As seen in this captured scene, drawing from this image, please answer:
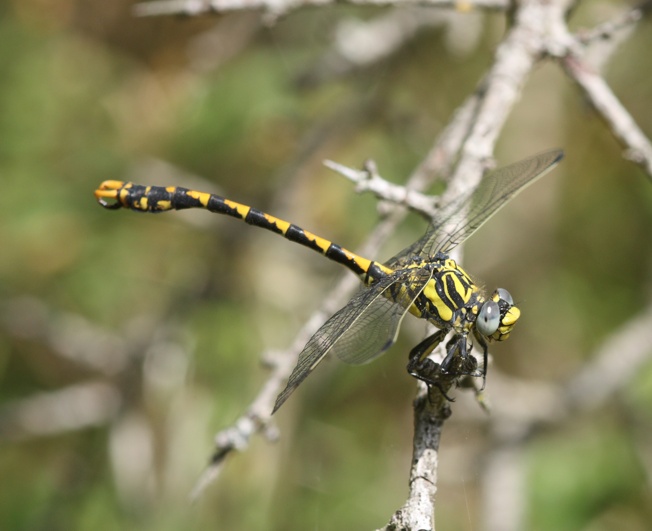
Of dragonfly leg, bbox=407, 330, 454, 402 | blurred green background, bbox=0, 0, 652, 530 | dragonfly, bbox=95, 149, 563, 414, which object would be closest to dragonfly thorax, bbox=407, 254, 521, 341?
dragonfly, bbox=95, 149, 563, 414

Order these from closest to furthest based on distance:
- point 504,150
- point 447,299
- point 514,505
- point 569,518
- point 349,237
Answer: point 447,299 → point 514,505 → point 569,518 → point 349,237 → point 504,150

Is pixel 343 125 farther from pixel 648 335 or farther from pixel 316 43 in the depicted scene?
pixel 648 335

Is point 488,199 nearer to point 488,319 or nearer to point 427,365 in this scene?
point 488,319

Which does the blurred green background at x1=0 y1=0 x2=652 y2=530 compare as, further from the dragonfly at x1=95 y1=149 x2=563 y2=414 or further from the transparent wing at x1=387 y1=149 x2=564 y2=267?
the transparent wing at x1=387 y1=149 x2=564 y2=267

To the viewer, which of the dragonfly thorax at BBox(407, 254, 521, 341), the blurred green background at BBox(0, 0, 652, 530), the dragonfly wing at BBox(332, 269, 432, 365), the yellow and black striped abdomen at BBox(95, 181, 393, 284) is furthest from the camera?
the blurred green background at BBox(0, 0, 652, 530)

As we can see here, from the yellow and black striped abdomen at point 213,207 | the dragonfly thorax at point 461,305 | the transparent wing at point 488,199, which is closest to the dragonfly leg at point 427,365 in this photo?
the dragonfly thorax at point 461,305

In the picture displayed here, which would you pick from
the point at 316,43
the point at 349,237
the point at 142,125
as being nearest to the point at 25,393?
the point at 142,125

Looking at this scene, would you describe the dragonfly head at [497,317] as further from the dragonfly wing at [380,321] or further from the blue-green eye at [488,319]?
the dragonfly wing at [380,321]
